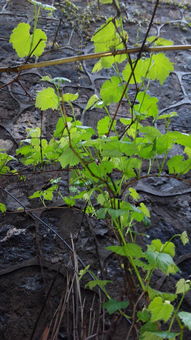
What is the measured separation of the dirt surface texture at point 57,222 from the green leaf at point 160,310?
5.4 inches

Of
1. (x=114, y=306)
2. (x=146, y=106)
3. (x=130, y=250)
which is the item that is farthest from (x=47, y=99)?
(x=114, y=306)

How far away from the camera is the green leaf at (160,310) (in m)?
0.89

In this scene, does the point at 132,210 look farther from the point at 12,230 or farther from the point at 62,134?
the point at 12,230

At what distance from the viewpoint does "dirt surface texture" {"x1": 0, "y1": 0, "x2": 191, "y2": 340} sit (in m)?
1.48

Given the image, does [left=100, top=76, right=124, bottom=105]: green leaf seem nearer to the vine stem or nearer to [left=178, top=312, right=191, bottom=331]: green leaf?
the vine stem

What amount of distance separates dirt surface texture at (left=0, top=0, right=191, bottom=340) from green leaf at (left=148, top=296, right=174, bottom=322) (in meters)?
0.14

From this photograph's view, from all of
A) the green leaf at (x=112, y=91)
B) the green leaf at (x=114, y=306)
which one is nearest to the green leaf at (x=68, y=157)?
the green leaf at (x=112, y=91)

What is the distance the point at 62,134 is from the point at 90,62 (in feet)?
6.86

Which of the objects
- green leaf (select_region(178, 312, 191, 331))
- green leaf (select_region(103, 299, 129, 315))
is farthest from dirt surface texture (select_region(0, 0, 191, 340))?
green leaf (select_region(178, 312, 191, 331))

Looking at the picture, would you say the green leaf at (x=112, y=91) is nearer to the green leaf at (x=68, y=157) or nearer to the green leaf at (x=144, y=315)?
the green leaf at (x=68, y=157)

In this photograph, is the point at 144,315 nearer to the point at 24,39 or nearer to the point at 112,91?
the point at 112,91

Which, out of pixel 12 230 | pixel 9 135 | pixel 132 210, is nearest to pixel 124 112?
pixel 9 135

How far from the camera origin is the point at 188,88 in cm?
301

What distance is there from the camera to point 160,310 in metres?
0.91
